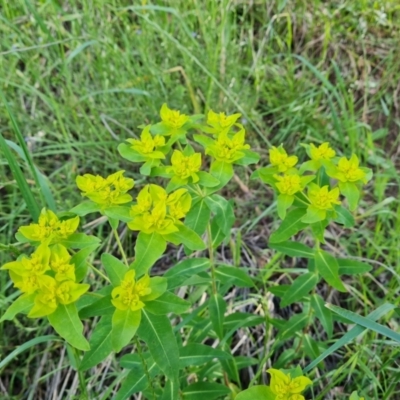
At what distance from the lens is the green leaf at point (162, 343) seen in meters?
1.01

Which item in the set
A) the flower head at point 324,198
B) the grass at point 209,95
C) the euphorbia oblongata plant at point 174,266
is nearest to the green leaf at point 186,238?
the euphorbia oblongata plant at point 174,266

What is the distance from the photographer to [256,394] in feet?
3.41

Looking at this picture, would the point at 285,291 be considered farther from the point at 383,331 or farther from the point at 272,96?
the point at 272,96

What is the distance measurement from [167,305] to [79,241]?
0.24m

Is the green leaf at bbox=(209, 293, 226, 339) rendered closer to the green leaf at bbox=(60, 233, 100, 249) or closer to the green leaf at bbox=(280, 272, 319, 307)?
the green leaf at bbox=(280, 272, 319, 307)

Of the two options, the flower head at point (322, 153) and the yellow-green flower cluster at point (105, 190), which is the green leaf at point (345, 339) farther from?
the yellow-green flower cluster at point (105, 190)

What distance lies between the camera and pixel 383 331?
112 cm

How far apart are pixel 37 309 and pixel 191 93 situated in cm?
142

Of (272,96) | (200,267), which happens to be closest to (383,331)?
(200,267)

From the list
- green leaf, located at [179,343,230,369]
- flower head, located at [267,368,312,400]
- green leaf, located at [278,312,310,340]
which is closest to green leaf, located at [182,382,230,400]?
green leaf, located at [179,343,230,369]

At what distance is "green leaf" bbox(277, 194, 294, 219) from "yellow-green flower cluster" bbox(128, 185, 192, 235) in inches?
9.2

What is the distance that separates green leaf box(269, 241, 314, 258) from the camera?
1.34 metres

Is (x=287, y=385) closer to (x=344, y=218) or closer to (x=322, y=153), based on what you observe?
(x=344, y=218)

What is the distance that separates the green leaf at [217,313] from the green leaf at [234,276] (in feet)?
0.19
